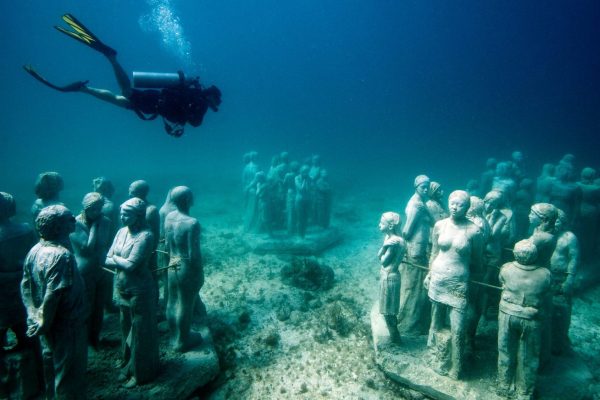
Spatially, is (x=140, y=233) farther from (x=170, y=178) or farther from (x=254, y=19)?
(x=254, y=19)

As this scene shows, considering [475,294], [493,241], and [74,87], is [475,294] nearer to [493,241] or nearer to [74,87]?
[493,241]

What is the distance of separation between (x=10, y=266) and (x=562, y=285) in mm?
9731

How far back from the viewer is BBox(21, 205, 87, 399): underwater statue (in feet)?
11.7

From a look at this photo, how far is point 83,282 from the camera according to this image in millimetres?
4059

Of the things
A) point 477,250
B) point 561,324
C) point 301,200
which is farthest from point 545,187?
point 301,200

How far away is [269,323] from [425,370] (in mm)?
3811

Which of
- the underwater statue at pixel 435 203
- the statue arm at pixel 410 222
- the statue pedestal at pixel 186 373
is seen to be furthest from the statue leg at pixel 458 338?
the statue pedestal at pixel 186 373

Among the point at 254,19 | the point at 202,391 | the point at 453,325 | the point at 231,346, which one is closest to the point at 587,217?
the point at 453,325

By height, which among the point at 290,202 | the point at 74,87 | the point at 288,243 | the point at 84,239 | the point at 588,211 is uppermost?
the point at 74,87

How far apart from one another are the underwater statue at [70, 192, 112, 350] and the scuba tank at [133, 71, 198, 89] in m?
2.21

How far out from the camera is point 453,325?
5.10 metres

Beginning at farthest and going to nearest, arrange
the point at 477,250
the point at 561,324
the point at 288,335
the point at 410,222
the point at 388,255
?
the point at 288,335
the point at 410,222
the point at 561,324
the point at 388,255
the point at 477,250

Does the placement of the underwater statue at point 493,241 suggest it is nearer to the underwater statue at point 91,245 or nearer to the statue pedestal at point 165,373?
the statue pedestal at point 165,373

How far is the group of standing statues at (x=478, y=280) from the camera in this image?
4.60 m
